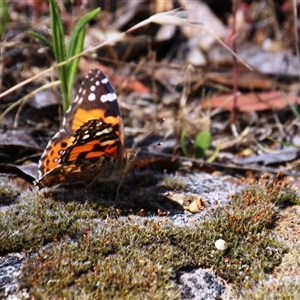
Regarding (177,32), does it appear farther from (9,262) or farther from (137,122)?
(9,262)

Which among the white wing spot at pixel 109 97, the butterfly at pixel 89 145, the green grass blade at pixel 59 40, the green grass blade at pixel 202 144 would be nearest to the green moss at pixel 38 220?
the butterfly at pixel 89 145

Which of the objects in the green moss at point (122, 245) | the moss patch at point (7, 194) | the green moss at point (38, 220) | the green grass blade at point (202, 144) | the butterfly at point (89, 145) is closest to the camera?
the green moss at point (122, 245)

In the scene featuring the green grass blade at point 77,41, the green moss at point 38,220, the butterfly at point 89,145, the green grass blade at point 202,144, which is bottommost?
the green grass blade at point 202,144

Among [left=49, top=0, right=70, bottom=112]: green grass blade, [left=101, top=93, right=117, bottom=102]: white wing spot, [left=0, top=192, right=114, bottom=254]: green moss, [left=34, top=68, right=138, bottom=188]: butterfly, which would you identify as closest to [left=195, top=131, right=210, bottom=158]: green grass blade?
[left=34, top=68, right=138, bottom=188]: butterfly

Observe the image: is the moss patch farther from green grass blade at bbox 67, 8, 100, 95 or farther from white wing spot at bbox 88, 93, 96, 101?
green grass blade at bbox 67, 8, 100, 95

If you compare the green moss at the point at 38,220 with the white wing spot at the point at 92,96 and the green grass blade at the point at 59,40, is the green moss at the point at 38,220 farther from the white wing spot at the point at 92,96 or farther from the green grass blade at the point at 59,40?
the green grass blade at the point at 59,40

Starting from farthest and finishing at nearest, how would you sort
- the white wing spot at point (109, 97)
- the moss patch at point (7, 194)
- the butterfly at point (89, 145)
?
1. the white wing spot at point (109, 97)
2. the moss patch at point (7, 194)
3. the butterfly at point (89, 145)
